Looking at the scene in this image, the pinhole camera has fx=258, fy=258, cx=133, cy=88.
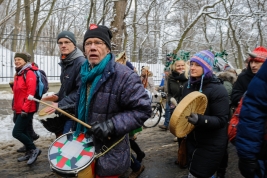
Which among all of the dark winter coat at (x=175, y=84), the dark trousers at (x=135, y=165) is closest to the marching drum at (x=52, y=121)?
the dark trousers at (x=135, y=165)

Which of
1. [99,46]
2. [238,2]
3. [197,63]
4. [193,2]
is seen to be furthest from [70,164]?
[238,2]

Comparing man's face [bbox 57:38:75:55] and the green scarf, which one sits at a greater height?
man's face [bbox 57:38:75:55]

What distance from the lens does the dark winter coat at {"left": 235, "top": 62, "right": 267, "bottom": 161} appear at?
1.88 m

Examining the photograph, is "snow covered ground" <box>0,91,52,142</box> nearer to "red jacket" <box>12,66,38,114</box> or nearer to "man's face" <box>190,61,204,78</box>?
"red jacket" <box>12,66,38,114</box>

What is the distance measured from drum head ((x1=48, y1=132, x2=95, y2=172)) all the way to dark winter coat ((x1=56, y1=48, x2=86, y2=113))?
0.76 metres

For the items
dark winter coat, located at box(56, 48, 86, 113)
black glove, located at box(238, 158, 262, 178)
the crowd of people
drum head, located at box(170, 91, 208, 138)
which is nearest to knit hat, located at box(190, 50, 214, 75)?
the crowd of people

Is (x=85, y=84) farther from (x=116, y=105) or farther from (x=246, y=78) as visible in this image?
(x=246, y=78)

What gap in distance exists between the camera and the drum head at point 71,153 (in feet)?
6.98

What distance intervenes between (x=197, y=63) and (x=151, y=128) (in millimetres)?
5042

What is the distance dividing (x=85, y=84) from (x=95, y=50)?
1.07 ft

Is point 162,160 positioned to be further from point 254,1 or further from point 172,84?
point 254,1

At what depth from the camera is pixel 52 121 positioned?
10.9 ft

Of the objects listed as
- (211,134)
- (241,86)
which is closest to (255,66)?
(241,86)

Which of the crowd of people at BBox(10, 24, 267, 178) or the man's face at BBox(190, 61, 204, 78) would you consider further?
the man's face at BBox(190, 61, 204, 78)
